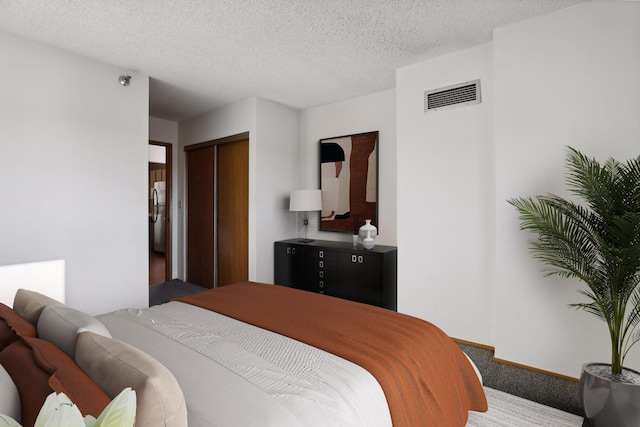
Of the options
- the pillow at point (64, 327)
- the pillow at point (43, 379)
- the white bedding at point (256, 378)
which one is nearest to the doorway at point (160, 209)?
the white bedding at point (256, 378)

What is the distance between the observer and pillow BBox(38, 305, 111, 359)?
110 cm

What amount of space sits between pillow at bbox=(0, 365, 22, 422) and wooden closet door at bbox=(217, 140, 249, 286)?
3.46 m

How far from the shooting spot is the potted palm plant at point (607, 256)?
5.82ft

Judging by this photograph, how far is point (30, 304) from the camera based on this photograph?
1.43 metres

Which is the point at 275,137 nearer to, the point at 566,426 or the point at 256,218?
the point at 256,218

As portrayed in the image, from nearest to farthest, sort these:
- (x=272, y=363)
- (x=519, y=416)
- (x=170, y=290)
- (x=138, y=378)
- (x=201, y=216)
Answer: (x=138, y=378), (x=272, y=363), (x=519, y=416), (x=170, y=290), (x=201, y=216)

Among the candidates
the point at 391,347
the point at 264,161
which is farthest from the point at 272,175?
the point at 391,347

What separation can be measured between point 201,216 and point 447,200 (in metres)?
3.65

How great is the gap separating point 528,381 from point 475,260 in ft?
3.16

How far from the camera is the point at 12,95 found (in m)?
2.61

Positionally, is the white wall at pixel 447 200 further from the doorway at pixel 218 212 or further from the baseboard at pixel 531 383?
the doorway at pixel 218 212

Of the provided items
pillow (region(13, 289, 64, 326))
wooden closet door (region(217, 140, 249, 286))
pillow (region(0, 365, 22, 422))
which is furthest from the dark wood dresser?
pillow (region(0, 365, 22, 422))

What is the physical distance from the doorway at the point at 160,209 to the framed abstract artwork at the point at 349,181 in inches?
105

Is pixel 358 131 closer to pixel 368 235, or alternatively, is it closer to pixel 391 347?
pixel 368 235
